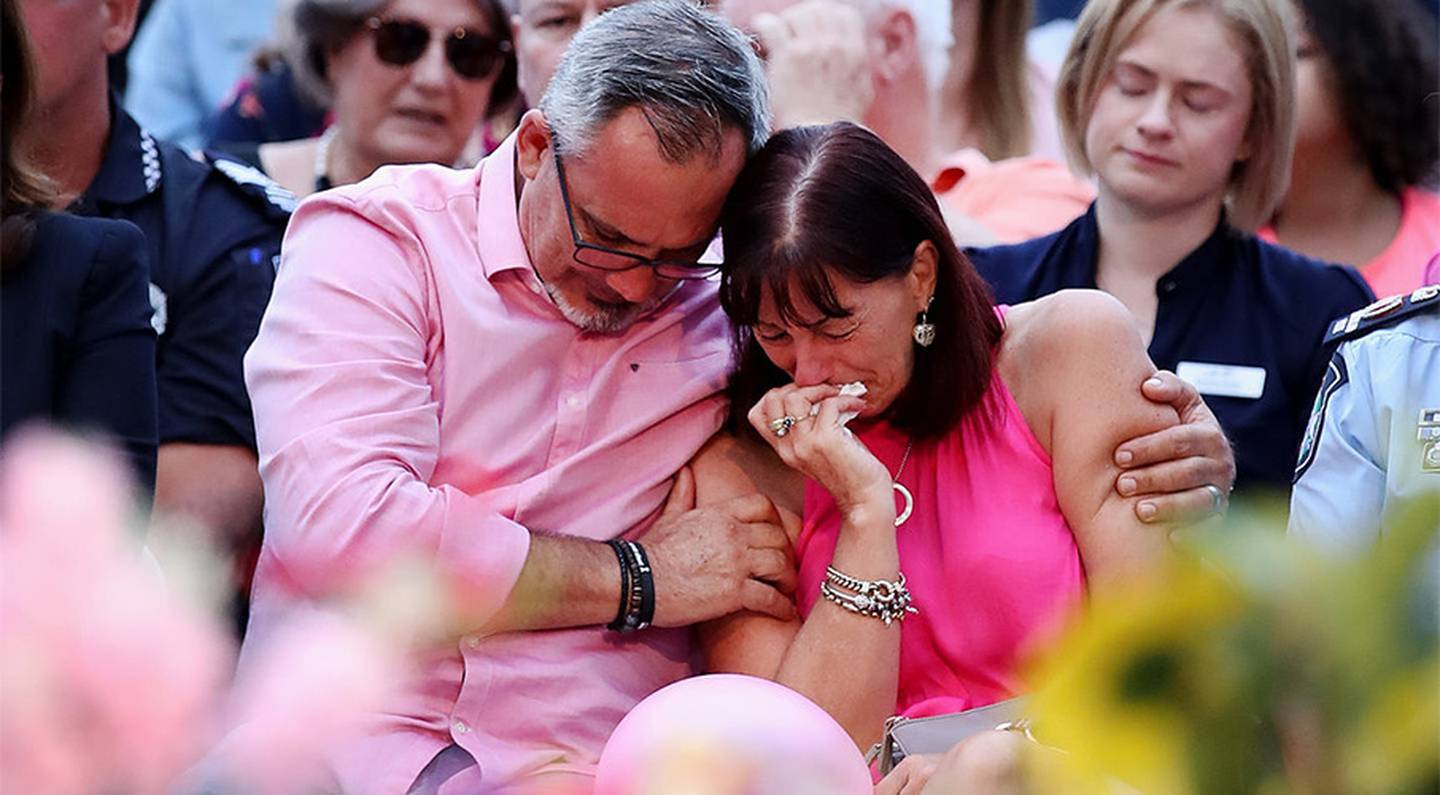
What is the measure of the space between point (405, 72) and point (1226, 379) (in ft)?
5.78

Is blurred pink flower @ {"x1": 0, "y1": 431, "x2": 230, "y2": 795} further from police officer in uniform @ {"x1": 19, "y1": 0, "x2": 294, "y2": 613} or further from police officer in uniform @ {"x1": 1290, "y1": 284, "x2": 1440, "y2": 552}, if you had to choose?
police officer in uniform @ {"x1": 19, "y1": 0, "x2": 294, "y2": 613}

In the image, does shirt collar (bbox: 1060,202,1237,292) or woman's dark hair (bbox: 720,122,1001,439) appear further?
shirt collar (bbox: 1060,202,1237,292)

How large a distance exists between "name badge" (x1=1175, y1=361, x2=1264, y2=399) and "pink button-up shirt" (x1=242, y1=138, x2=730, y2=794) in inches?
36.9

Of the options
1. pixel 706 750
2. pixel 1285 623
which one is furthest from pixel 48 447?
pixel 1285 623

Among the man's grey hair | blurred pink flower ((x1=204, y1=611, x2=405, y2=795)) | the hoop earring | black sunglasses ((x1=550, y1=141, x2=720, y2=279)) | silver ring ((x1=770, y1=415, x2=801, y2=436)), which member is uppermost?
blurred pink flower ((x1=204, y1=611, x2=405, y2=795))

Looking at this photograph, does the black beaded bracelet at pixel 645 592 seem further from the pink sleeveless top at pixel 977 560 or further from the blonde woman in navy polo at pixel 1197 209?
Result: the blonde woman in navy polo at pixel 1197 209

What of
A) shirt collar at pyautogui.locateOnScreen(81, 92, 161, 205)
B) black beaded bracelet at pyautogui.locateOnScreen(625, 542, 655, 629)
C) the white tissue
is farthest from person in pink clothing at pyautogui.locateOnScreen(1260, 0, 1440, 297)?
shirt collar at pyautogui.locateOnScreen(81, 92, 161, 205)

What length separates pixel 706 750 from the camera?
100 centimetres

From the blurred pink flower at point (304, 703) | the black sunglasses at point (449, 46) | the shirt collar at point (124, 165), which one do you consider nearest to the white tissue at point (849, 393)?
the shirt collar at point (124, 165)

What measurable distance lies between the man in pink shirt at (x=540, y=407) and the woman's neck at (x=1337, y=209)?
161 cm

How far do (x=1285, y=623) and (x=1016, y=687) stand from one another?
175 centimetres

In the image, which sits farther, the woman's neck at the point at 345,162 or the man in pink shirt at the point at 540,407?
the woman's neck at the point at 345,162

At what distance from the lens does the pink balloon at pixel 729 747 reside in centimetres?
98

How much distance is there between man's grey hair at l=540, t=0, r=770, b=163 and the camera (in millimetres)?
2430
